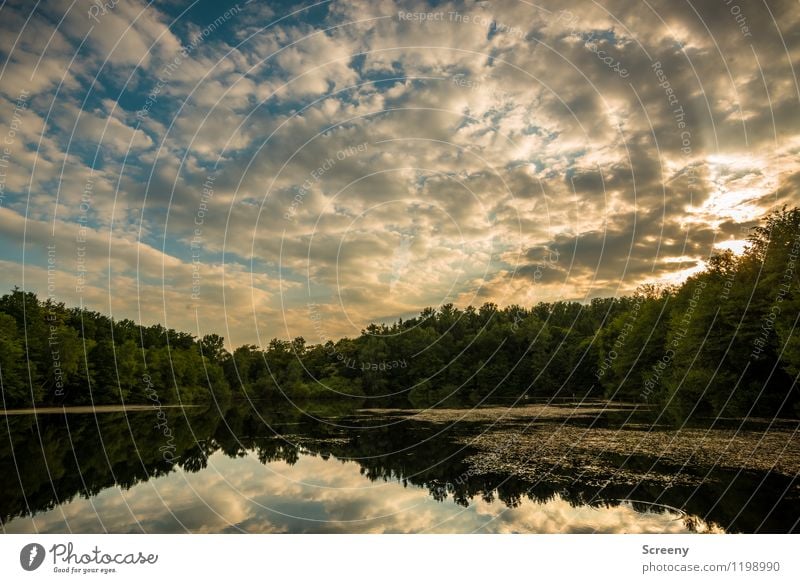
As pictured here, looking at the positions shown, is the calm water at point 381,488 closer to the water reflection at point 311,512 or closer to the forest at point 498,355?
the water reflection at point 311,512

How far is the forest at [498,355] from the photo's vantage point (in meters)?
42.9

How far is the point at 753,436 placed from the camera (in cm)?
3009

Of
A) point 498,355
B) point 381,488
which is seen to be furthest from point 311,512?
point 498,355

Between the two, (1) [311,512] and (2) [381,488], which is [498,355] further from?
(1) [311,512]

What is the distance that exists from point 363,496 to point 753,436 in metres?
25.2

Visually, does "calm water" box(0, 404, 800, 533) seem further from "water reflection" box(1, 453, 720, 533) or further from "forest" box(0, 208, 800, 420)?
"forest" box(0, 208, 800, 420)

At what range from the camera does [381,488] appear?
21297mm

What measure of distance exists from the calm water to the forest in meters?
5.05

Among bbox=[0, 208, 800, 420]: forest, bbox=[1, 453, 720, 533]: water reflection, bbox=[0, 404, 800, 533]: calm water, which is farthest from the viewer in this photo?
bbox=[0, 208, 800, 420]: forest

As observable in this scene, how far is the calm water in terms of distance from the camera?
15938mm

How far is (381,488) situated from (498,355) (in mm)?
96179

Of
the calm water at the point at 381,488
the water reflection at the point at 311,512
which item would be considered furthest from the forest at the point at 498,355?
the water reflection at the point at 311,512

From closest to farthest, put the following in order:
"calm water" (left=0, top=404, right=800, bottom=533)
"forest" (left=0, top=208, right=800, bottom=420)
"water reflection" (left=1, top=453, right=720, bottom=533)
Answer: "water reflection" (left=1, top=453, right=720, bottom=533) → "calm water" (left=0, top=404, right=800, bottom=533) → "forest" (left=0, top=208, right=800, bottom=420)

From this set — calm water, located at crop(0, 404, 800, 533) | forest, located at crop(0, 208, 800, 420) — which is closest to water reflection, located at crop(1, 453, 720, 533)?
calm water, located at crop(0, 404, 800, 533)
